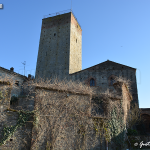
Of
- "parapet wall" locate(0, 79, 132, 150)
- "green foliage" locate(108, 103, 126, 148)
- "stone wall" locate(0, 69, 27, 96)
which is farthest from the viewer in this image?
"stone wall" locate(0, 69, 27, 96)

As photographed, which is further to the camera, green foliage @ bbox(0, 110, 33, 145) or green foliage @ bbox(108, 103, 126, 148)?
green foliage @ bbox(108, 103, 126, 148)

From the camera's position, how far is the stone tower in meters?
24.8

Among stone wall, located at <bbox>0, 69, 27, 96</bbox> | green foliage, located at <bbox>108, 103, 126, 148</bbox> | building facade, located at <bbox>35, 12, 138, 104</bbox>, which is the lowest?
green foliage, located at <bbox>108, 103, 126, 148</bbox>

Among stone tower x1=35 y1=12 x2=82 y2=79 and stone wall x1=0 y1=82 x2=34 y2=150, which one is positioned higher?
stone tower x1=35 y1=12 x2=82 y2=79

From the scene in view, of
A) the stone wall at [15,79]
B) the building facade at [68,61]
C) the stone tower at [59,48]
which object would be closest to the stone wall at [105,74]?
Answer: the building facade at [68,61]

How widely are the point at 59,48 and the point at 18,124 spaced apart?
59.9 feet

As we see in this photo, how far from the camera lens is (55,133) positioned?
9602 millimetres

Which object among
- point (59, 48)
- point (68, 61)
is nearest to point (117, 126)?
point (68, 61)

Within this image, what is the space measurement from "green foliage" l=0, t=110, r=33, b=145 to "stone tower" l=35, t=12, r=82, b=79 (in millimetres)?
14818

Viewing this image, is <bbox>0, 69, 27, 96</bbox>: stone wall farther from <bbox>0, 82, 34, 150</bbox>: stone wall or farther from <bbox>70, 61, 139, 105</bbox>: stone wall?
<bbox>0, 82, 34, 150</bbox>: stone wall

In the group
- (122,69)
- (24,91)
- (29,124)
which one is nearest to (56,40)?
(24,91)

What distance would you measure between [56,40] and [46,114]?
61.4 ft

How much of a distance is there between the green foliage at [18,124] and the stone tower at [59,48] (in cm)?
1482

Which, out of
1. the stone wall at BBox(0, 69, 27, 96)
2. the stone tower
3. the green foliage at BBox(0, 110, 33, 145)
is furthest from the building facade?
the green foliage at BBox(0, 110, 33, 145)
